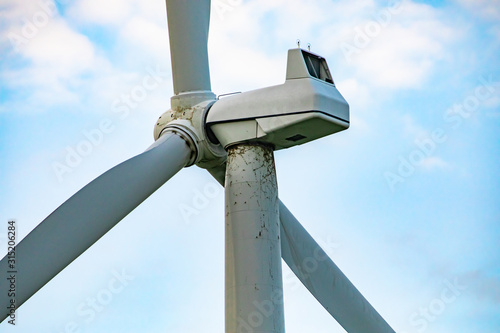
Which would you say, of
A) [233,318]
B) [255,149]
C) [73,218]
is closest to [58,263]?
[73,218]

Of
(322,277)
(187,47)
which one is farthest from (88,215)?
(322,277)

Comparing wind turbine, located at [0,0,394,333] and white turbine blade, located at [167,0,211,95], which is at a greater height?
white turbine blade, located at [167,0,211,95]

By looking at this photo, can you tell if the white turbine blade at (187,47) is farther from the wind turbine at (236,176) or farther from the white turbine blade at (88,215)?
the white turbine blade at (88,215)

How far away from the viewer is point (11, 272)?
1140 centimetres

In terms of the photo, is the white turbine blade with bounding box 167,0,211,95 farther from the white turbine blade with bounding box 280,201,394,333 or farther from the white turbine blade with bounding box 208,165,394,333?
the white turbine blade with bounding box 280,201,394,333

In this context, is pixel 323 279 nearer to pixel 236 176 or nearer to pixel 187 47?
pixel 236 176

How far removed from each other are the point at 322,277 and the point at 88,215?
15.2 ft

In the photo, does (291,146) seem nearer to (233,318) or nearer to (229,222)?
(229,222)

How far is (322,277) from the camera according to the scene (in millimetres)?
15617

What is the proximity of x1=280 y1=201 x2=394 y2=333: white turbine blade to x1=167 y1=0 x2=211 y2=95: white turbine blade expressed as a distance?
8.27ft

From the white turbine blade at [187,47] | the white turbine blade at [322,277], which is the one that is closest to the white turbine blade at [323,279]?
the white turbine blade at [322,277]

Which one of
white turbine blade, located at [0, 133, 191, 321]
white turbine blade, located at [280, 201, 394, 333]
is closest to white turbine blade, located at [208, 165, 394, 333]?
white turbine blade, located at [280, 201, 394, 333]

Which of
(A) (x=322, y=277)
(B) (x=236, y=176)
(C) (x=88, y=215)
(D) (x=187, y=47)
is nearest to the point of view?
(C) (x=88, y=215)

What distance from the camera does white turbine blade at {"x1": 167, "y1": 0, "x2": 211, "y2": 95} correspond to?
609 inches
